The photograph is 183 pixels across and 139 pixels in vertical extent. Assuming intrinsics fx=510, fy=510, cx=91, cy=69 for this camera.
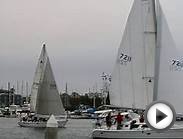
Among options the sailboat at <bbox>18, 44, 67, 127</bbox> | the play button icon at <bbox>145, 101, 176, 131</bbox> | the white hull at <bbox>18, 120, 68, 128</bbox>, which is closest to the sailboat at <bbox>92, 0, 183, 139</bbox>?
the play button icon at <bbox>145, 101, 176, 131</bbox>

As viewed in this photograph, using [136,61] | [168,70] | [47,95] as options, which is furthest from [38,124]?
[168,70]

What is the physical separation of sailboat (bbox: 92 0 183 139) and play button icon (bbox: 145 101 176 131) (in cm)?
2601

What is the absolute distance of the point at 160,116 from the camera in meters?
6.31

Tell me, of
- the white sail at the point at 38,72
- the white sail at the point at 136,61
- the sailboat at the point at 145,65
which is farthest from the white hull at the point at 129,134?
the white sail at the point at 38,72

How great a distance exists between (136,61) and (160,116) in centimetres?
3203

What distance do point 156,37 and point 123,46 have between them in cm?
340

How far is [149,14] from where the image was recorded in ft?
122

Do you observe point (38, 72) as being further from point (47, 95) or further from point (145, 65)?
point (145, 65)

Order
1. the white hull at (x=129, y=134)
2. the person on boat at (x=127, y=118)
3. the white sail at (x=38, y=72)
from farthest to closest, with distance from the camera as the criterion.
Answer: the white sail at (x=38, y=72)
the person on boat at (x=127, y=118)
the white hull at (x=129, y=134)

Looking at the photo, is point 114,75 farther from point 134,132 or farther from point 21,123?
point 21,123

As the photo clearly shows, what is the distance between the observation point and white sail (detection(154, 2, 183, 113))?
33.1 meters

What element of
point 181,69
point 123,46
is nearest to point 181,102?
point 181,69

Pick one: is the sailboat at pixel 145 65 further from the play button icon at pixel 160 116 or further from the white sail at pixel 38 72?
the white sail at pixel 38 72

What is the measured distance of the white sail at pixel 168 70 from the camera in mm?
33125
